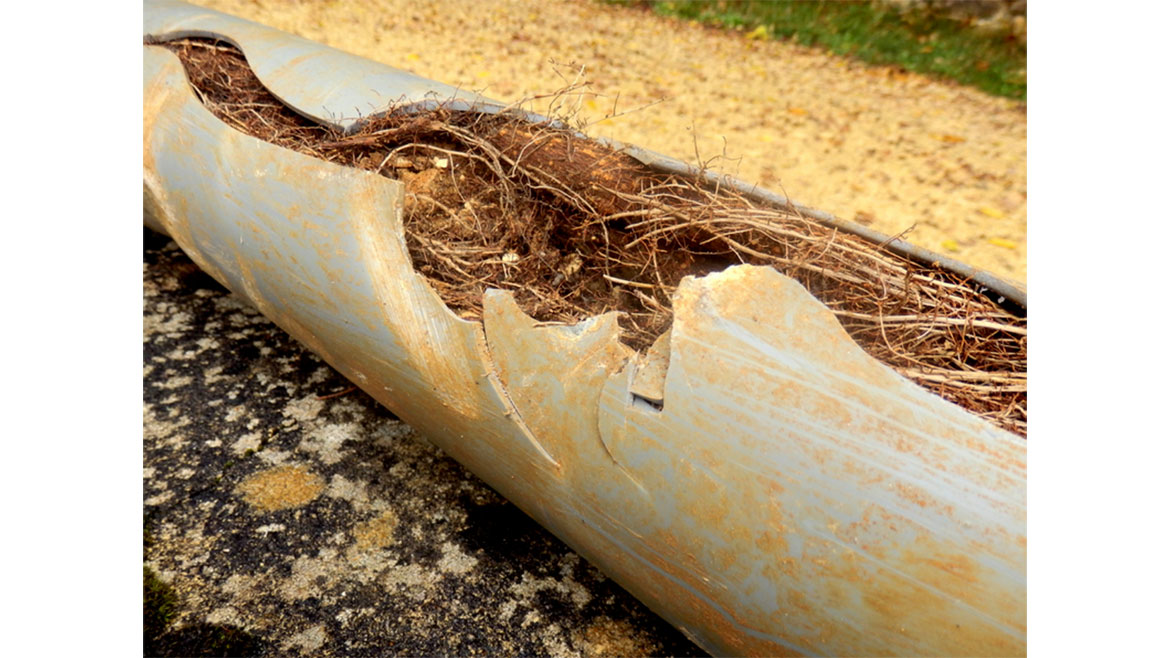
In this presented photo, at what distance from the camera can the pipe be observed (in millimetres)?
958

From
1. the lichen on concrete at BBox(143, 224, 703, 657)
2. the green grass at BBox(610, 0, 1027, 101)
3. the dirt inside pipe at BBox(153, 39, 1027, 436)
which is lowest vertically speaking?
the lichen on concrete at BBox(143, 224, 703, 657)

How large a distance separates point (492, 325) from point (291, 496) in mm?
756

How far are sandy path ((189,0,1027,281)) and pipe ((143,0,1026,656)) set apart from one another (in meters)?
2.13

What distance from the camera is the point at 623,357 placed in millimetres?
1189

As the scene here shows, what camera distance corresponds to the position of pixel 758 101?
480 cm

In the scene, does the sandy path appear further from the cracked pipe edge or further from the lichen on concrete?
the lichen on concrete

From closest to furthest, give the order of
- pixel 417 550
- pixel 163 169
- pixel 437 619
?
A: pixel 437 619
pixel 417 550
pixel 163 169

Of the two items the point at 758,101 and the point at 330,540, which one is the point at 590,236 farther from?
the point at 758,101

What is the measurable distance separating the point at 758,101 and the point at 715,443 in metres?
4.14

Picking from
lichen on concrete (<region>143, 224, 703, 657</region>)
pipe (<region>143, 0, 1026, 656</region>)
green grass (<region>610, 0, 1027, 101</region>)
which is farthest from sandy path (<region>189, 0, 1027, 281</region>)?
pipe (<region>143, 0, 1026, 656</region>)

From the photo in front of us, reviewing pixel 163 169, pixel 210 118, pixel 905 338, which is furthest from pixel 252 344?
pixel 905 338

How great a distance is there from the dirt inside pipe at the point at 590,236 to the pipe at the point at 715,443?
0.18m

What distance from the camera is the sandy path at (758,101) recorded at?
3.77 meters

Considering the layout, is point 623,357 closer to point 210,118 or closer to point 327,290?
point 327,290
